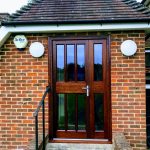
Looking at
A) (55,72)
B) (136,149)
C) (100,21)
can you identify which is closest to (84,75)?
(55,72)

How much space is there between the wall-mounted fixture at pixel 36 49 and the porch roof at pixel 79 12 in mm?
510

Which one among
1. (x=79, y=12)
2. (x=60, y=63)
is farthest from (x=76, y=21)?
(x=60, y=63)

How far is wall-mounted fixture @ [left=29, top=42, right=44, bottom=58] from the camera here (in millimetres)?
6207

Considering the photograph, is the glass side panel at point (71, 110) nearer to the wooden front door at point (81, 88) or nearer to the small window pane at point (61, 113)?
the wooden front door at point (81, 88)

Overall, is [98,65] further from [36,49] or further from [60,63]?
[36,49]

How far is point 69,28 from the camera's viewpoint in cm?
596

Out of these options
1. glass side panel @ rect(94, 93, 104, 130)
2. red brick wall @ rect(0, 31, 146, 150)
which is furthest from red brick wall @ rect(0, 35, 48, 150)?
glass side panel @ rect(94, 93, 104, 130)

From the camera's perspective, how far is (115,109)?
6.18 m

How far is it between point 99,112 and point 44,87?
1368mm

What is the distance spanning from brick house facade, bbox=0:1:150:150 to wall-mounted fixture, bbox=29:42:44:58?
12cm

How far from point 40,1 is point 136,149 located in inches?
167

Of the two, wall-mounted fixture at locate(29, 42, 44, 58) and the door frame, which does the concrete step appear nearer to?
the door frame

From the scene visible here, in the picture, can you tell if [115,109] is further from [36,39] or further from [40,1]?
[40,1]

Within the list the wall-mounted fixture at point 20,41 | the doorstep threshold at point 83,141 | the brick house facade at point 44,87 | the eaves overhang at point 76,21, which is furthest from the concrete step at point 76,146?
the eaves overhang at point 76,21
